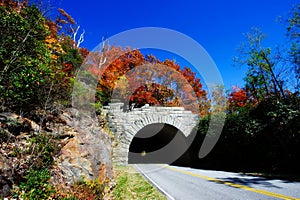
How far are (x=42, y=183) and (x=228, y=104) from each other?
67.6 ft

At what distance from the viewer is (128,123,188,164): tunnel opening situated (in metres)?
15.4

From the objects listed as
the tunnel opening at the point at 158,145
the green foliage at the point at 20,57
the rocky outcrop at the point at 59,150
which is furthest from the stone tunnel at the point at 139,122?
the green foliage at the point at 20,57

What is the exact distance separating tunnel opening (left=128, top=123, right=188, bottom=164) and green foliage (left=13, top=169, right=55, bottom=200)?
1129 centimetres

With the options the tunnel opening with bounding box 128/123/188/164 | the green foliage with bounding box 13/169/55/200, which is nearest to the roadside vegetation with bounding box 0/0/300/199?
the green foliage with bounding box 13/169/55/200

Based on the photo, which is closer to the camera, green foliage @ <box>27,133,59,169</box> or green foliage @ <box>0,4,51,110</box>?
green foliage @ <box>27,133,59,169</box>

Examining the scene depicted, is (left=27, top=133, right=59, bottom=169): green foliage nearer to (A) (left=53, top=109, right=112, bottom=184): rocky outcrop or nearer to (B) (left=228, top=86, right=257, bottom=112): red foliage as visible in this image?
(A) (left=53, top=109, right=112, bottom=184): rocky outcrop

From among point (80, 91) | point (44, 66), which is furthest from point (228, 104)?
point (44, 66)

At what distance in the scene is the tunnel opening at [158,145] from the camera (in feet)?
50.7

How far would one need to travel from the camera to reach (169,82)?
64.2 feet

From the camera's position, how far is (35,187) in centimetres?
362

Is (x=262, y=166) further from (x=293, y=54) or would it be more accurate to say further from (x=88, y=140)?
(x=88, y=140)

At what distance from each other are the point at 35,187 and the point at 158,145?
17.3 meters

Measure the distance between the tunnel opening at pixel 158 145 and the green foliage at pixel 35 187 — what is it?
11289mm

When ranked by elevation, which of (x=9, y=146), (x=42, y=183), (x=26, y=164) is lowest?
(x=42, y=183)
